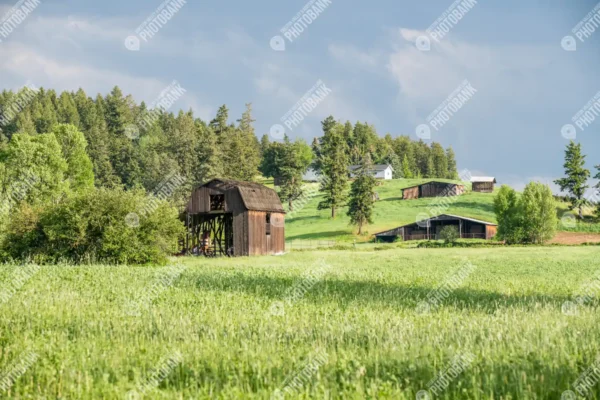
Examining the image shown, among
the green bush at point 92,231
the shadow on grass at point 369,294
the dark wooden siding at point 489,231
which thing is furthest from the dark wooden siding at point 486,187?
the shadow on grass at point 369,294

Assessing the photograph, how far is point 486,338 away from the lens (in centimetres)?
849

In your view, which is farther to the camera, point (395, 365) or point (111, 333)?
point (111, 333)

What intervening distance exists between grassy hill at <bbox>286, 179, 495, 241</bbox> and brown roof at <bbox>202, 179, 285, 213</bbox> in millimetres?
30671

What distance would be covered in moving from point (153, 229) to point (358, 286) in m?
17.2

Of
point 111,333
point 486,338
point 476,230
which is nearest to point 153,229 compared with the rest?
point 111,333

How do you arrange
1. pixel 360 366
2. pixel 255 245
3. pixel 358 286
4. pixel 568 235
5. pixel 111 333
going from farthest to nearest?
pixel 568 235, pixel 255 245, pixel 358 286, pixel 111 333, pixel 360 366

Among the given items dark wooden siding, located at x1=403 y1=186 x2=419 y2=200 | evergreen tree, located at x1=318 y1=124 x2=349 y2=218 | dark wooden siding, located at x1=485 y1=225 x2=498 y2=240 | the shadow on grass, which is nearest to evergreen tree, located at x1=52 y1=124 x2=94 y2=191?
evergreen tree, located at x1=318 y1=124 x2=349 y2=218

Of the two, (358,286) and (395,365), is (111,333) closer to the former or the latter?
(395,365)

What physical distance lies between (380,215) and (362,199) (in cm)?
1782

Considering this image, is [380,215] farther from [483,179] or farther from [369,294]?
[369,294]

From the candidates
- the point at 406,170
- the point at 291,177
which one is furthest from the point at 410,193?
the point at 406,170

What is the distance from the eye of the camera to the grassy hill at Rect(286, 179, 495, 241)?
8925 centimetres

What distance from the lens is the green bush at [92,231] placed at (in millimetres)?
31828

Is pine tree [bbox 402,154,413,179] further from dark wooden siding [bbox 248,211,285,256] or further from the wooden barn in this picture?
dark wooden siding [bbox 248,211,285,256]
